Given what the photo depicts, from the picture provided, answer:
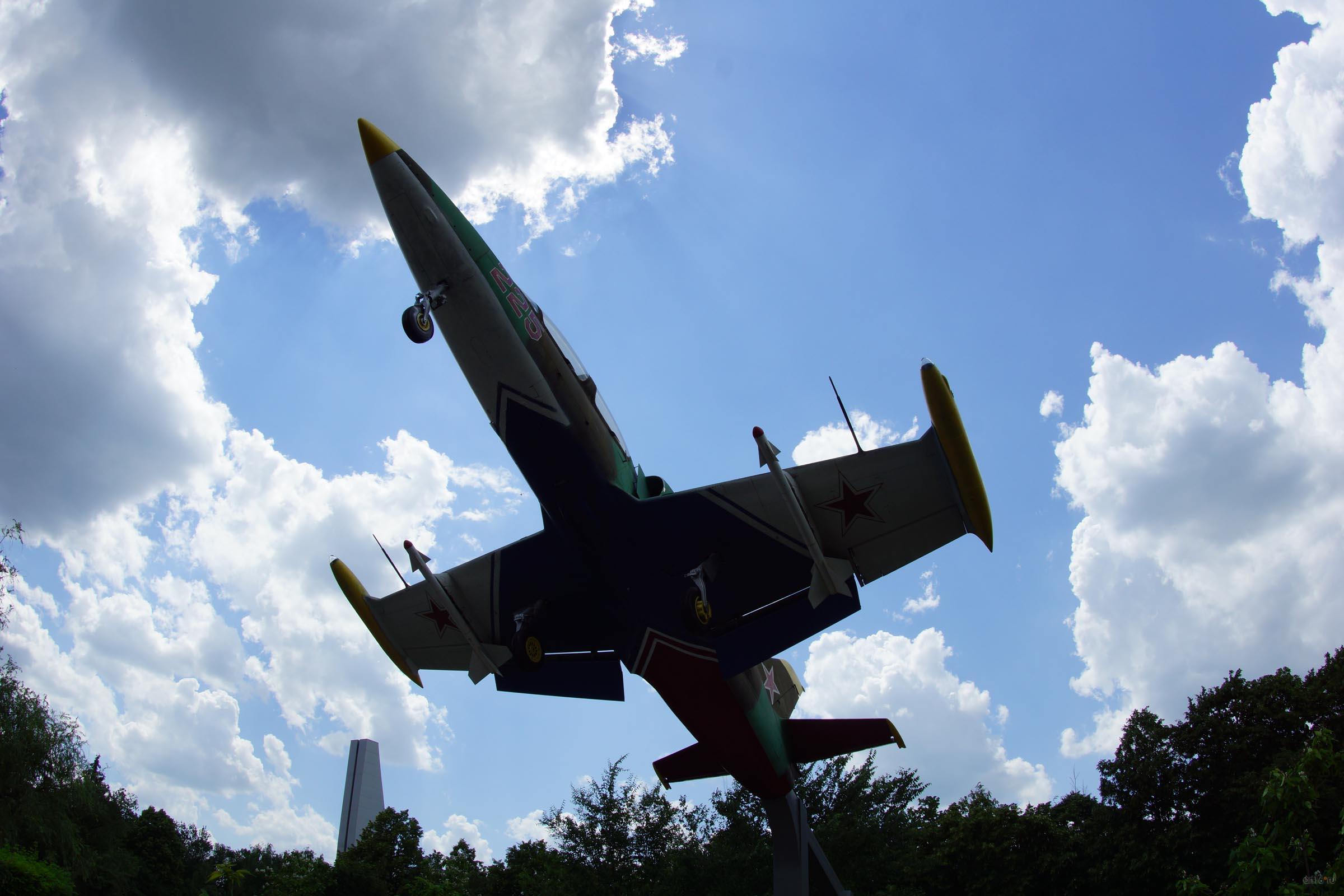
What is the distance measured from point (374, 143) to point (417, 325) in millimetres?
2528

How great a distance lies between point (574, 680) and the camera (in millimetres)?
14688

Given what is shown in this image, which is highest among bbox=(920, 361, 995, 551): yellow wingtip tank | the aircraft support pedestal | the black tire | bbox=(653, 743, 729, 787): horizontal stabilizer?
the black tire

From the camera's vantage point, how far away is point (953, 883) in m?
24.4

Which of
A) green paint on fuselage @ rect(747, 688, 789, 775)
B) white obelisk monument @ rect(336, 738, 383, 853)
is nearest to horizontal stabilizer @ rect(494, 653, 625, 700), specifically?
green paint on fuselage @ rect(747, 688, 789, 775)

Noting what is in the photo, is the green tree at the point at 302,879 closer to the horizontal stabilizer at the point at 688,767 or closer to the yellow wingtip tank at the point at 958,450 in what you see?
the horizontal stabilizer at the point at 688,767

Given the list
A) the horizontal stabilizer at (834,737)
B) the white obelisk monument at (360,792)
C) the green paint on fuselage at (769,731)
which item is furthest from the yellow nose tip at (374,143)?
the white obelisk monument at (360,792)

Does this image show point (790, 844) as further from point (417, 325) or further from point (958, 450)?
point (417, 325)

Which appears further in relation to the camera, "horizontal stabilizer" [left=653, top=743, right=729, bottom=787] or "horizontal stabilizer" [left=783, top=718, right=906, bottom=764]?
"horizontal stabilizer" [left=653, top=743, right=729, bottom=787]

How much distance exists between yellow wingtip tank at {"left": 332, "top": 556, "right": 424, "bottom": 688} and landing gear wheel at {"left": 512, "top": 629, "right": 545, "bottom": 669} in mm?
3827

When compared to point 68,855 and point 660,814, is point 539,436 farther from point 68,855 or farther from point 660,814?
point 68,855

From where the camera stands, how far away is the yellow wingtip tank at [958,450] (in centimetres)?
980

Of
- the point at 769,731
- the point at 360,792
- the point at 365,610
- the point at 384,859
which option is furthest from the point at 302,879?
the point at 769,731

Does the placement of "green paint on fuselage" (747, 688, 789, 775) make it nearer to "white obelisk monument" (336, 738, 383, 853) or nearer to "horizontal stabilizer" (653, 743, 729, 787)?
"horizontal stabilizer" (653, 743, 729, 787)

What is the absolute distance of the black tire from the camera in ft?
34.2
